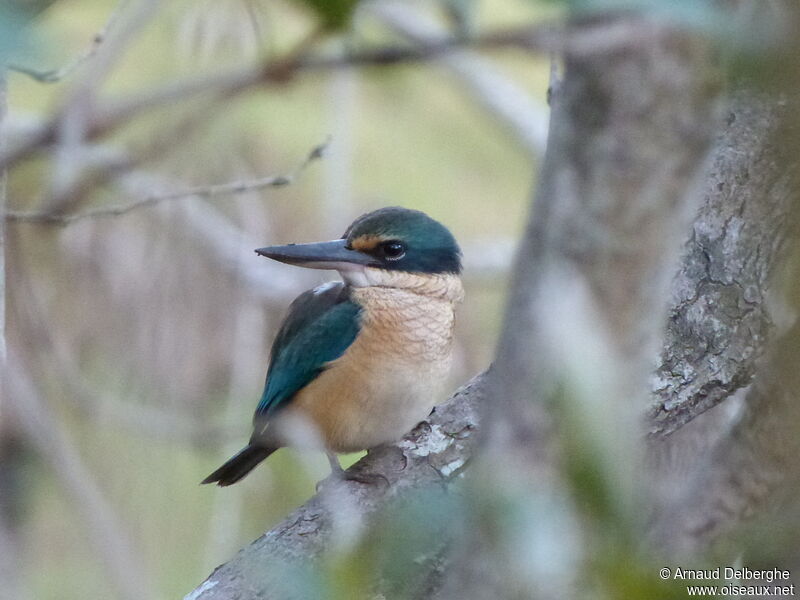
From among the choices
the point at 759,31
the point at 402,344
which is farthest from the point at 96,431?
the point at 759,31

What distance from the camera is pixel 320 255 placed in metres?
2.49

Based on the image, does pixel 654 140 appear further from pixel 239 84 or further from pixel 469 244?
pixel 469 244

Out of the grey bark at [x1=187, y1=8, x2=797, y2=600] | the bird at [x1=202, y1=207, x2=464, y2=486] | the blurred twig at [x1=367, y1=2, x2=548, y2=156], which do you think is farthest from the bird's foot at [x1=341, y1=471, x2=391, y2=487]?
the blurred twig at [x1=367, y1=2, x2=548, y2=156]

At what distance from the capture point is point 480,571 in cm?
82

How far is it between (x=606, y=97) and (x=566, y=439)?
26 centimetres

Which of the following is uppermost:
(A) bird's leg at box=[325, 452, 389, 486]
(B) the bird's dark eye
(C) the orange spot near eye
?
(C) the orange spot near eye

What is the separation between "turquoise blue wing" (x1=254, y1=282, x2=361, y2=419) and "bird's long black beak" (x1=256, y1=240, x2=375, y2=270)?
12cm

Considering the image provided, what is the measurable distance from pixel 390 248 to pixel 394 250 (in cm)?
1

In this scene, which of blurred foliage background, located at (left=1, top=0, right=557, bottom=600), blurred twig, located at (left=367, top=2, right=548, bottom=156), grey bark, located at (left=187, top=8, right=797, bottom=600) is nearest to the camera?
grey bark, located at (left=187, top=8, right=797, bottom=600)

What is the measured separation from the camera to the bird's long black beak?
7.62 ft

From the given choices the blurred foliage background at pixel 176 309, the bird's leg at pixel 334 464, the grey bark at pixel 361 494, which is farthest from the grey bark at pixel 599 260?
the blurred foliage background at pixel 176 309

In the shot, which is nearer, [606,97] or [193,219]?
[606,97]

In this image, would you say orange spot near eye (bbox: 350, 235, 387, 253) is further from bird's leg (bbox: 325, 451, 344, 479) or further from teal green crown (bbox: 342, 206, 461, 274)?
bird's leg (bbox: 325, 451, 344, 479)

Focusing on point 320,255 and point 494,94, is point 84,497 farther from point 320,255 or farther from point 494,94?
point 494,94
